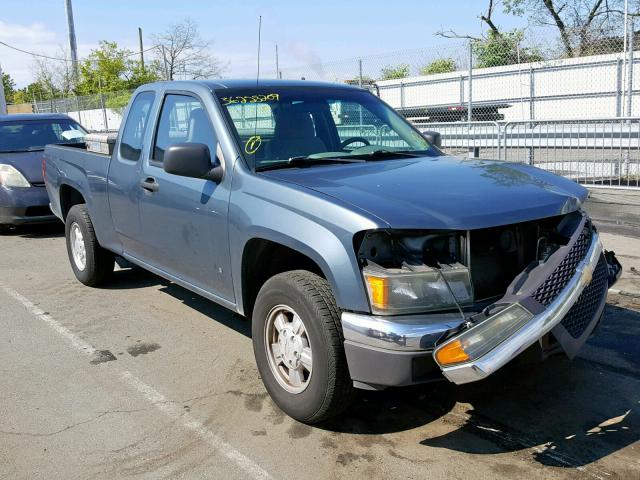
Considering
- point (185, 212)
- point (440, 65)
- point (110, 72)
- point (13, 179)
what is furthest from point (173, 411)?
point (110, 72)

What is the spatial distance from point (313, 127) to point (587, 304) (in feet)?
7.01

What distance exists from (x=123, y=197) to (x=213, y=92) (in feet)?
4.52

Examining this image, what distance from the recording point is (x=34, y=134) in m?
10.3

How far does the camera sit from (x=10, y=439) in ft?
11.8

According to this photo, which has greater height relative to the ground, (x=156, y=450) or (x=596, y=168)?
(x=596, y=168)

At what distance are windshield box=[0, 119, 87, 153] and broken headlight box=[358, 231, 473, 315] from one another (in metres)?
8.29

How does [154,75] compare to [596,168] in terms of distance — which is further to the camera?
[154,75]

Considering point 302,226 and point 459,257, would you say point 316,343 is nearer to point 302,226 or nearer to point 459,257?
point 302,226

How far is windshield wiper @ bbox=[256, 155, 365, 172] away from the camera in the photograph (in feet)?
13.3

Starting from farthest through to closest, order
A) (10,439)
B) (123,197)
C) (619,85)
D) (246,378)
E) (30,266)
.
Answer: (619,85) → (30,266) → (123,197) → (246,378) → (10,439)

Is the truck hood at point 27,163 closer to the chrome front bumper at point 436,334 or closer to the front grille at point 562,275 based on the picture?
Result: the chrome front bumper at point 436,334

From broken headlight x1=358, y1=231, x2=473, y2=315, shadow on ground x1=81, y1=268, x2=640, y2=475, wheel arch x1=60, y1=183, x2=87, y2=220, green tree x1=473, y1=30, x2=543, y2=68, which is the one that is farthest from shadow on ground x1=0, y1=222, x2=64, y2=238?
green tree x1=473, y1=30, x2=543, y2=68

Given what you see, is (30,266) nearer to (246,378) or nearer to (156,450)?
(246,378)

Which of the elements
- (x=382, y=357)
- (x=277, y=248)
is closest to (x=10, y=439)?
(x=277, y=248)
